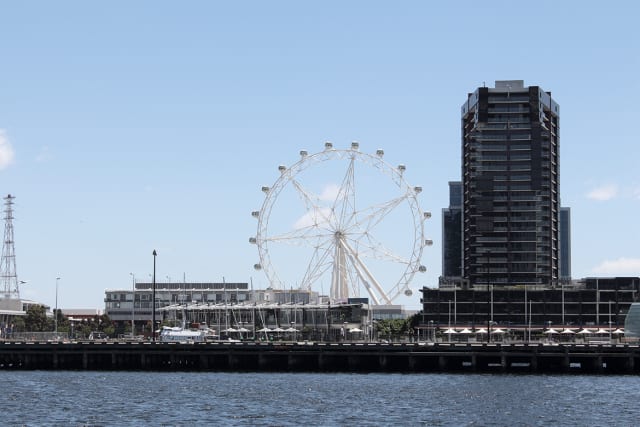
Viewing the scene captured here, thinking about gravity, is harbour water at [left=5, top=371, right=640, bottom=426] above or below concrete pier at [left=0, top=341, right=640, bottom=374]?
below

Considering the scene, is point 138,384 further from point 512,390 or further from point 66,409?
point 512,390

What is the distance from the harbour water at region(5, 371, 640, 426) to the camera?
312 feet

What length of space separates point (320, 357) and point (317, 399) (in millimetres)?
43270

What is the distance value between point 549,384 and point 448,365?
79.0ft

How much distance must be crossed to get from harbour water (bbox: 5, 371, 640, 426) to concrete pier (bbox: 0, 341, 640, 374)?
523cm

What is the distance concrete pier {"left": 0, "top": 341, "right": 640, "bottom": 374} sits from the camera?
500 ft

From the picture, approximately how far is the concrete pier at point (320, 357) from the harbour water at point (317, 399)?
523 cm

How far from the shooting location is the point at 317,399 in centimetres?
11212

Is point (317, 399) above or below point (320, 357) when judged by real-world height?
below

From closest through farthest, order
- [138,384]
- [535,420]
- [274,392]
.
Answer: [535,420], [274,392], [138,384]

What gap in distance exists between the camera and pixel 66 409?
4003 inches

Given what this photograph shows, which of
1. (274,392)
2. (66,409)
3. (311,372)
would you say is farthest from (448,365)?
(66,409)

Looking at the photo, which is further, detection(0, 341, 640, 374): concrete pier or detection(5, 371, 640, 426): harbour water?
detection(0, 341, 640, 374): concrete pier

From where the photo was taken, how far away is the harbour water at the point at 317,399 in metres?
95.0
